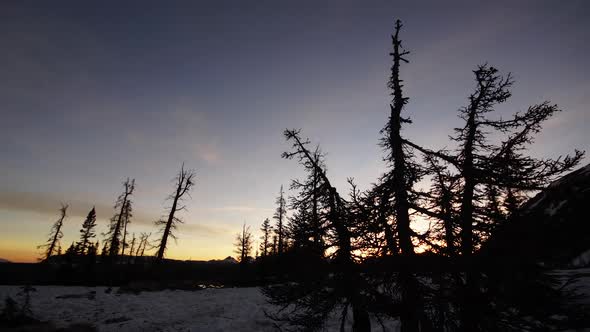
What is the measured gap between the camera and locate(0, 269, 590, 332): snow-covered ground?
13.0 metres

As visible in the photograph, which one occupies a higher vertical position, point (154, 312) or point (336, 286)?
point (336, 286)

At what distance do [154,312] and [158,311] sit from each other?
0.28 m

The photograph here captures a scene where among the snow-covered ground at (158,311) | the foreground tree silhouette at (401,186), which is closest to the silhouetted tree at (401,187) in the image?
the foreground tree silhouette at (401,186)

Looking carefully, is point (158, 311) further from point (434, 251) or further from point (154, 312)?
point (434, 251)

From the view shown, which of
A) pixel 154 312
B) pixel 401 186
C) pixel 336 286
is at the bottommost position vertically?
pixel 154 312

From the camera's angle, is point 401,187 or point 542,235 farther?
point 401,187

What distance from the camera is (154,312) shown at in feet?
50.4

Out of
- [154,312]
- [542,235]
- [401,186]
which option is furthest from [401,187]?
[154,312]

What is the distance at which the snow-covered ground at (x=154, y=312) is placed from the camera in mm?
13133

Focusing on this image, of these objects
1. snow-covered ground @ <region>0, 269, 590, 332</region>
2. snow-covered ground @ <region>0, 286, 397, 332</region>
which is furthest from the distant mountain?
snow-covered ground @ <region>0, 286, 397, 332</region>

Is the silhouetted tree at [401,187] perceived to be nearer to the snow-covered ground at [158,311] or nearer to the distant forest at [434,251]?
the distant forest at [434,251]

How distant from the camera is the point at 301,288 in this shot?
24.5 ft

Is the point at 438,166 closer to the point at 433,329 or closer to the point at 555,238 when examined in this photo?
the point at 555,238

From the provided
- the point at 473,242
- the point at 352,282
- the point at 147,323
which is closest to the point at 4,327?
the point at 147,323
